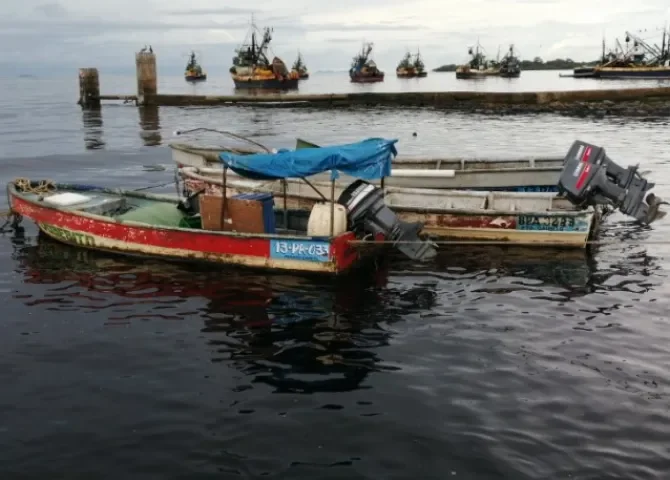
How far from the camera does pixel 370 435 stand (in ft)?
26.0

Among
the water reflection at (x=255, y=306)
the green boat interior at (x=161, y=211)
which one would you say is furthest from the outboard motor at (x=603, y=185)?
the green boat interior at (x=161, y=211)

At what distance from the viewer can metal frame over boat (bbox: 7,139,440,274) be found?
13.7 metres

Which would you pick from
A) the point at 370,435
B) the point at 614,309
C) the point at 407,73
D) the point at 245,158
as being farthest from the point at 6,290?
the point at 407,73

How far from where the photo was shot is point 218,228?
14719 mm

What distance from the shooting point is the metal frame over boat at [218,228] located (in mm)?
13680

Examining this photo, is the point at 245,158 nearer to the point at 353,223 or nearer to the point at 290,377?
the point at 353,223

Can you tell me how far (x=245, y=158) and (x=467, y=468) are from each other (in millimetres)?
8629

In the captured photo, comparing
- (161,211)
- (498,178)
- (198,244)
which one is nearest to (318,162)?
(198,244)

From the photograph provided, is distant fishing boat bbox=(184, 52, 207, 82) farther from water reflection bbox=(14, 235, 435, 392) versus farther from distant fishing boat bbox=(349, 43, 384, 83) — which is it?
water reflection bbox=(14, 235, 435, 392)

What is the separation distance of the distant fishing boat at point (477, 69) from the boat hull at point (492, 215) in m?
143

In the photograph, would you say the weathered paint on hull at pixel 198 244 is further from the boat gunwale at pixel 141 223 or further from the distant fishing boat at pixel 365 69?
the distant fishing boat at pixel 365 69

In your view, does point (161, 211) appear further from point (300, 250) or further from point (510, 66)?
point (510, 66)

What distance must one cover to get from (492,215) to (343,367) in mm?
7737

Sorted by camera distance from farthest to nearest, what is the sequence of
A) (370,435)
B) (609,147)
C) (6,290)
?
(609,147), (6,290), (370,435)
